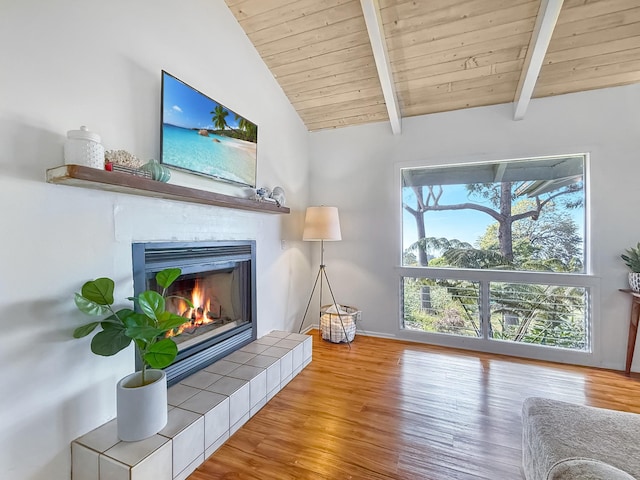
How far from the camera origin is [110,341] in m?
1.35

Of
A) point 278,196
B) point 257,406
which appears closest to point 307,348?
point 257,406

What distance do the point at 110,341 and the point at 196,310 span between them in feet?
3.43

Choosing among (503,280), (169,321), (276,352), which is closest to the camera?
(169,321)

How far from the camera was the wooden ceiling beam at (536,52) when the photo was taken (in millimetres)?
2045

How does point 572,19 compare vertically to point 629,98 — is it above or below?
above

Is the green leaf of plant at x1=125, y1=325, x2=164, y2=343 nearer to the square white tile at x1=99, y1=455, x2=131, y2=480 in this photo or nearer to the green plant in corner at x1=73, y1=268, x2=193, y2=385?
the green plant in corner at x1=73, y1=268, x2=193, y2=385

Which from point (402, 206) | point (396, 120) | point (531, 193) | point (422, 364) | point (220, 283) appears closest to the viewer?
point (220, 283)

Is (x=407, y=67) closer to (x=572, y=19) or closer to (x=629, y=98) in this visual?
(x=572, y=19)

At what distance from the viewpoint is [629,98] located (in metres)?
2.67

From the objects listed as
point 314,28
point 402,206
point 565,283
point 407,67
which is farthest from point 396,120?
point 565,283

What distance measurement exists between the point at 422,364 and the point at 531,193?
2072 mm

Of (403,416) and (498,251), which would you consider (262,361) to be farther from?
(498,251)

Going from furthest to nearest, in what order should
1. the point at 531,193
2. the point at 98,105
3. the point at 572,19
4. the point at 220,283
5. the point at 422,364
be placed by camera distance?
the point at 531,193 → the point at 422,364 → the point at 220,283 → the point at 572,19 → the point at 98,105

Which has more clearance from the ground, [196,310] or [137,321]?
[137,321]
